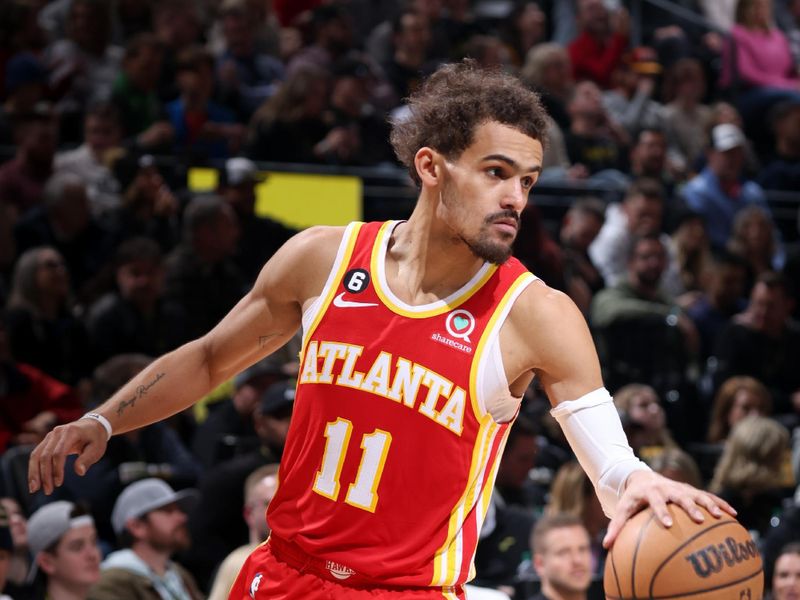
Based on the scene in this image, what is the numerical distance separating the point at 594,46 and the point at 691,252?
2948mm

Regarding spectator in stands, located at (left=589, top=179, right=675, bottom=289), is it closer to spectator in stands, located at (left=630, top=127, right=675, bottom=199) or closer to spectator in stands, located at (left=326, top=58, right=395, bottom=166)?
spectator in stands, located at (left=630, top=127, right=675, bottom=199)

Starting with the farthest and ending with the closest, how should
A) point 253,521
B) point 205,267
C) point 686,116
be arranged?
point 686,116 < point 205,267 < point 253,521

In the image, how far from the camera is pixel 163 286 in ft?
26.9

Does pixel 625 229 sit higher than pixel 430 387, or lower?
lower

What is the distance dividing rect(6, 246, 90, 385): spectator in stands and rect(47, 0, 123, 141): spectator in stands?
7.31ft

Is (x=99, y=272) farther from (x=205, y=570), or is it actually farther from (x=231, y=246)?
(x=205, y=570)

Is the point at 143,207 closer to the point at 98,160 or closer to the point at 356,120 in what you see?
the point at 98,160

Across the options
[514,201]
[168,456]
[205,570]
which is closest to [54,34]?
[168,456]

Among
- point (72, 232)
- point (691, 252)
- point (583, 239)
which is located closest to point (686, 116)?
point (691, 252)

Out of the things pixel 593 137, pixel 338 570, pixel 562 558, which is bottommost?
pixel 562 558

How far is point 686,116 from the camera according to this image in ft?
40.0

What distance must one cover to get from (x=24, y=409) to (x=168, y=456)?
0.80 metres

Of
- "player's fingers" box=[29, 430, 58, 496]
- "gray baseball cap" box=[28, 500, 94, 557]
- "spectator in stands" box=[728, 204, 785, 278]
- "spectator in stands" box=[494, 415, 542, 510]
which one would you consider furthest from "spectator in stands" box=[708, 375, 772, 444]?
"player's fingers" box=[29, 430, 58, 496]

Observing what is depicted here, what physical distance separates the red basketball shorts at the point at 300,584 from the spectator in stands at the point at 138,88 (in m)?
6.33
